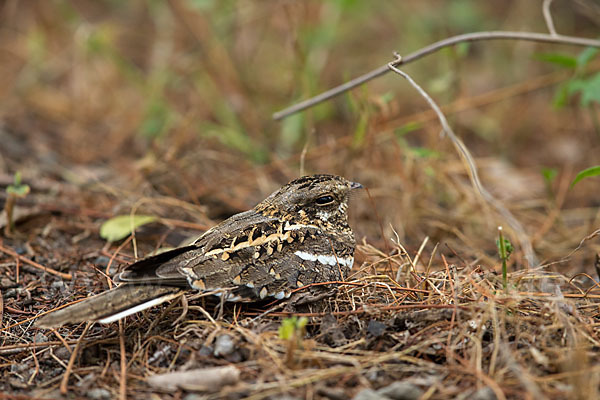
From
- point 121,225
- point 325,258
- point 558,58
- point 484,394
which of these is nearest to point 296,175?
point 121,225

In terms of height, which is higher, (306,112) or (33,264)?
(306,112)

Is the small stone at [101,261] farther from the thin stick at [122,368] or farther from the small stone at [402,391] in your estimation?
the small stone at [402,391]

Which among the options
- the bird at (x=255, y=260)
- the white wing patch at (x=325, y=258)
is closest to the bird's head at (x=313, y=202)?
the bird at (x=255, y=260)

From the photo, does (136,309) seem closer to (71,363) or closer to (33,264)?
(71,363)

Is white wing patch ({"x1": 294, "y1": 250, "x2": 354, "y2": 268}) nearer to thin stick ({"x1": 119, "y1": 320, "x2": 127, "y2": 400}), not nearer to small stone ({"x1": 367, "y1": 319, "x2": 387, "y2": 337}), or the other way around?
small stone ({"x1": 367, "y1": 319, "x2": 387, "y2": 337})

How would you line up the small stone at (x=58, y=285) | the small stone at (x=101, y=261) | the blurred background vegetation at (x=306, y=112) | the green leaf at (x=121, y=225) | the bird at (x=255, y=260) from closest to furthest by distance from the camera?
the bird at (x=255, y=260) → the small stone at (x=58, y=285) → the small stone at (x=101, y=261) → the green leaf at (x=121, y=225) → the blurred background vegetation at (x=306, y=112)
